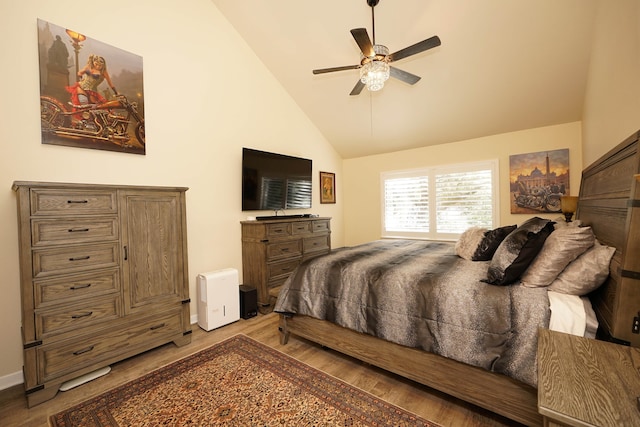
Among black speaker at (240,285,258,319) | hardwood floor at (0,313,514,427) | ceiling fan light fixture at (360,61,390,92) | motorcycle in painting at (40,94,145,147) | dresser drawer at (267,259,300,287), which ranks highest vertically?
ceiling fan light fixture at (360,61,390,92)

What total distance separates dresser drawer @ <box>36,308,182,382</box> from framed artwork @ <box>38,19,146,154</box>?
1.61 m

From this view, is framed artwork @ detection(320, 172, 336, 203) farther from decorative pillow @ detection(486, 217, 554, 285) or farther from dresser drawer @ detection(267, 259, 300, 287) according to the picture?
decorative pillow @ detection(486, 217, 554, 285)

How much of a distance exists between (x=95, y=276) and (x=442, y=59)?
409cm

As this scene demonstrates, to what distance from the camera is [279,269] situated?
359 cm

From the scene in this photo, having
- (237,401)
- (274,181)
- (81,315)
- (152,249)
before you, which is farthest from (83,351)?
(274,181)

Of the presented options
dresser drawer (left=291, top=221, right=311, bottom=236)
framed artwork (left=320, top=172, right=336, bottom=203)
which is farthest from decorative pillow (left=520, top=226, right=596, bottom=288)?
framed artwork (left=320, top=172, right=336, bottom=203)

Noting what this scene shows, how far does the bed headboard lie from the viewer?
1.19 m

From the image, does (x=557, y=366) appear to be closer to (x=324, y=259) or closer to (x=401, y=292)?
(x=401, y=292)

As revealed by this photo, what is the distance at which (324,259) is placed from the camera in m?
2.49

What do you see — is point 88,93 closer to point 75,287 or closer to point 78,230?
point 78,230

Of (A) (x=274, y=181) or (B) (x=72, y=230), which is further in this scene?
(A) (x=274, y=181)

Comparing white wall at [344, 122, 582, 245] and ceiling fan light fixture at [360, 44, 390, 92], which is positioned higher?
ceiling fan light fixture at [360, 44, 390, 92]

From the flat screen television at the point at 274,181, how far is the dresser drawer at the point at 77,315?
1.81 metres

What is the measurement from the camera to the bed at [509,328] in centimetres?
123
